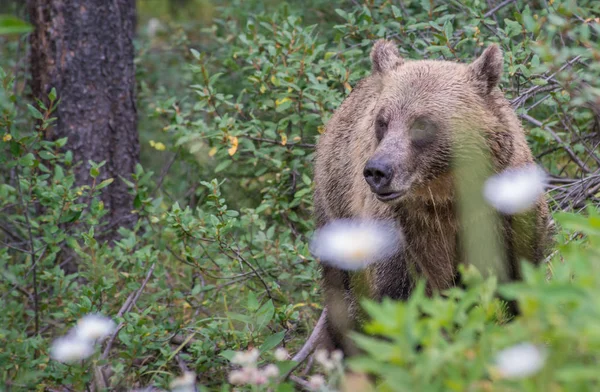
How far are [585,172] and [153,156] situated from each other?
509 centimetres

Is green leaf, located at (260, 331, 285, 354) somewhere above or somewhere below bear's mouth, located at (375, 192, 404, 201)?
below

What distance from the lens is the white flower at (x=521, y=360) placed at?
5.62 feet

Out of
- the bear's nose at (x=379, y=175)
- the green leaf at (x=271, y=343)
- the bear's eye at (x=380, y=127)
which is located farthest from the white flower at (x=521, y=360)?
the bear's eye at (x=380, y=127)

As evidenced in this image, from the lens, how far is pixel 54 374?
13.1 feet

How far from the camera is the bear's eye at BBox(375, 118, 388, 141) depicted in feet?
13.7

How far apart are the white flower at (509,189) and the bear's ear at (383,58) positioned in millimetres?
963

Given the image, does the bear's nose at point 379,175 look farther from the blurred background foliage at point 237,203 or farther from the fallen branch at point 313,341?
the fallen branch at point 313,341

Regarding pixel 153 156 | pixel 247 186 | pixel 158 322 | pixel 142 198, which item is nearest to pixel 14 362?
pixel 158 322

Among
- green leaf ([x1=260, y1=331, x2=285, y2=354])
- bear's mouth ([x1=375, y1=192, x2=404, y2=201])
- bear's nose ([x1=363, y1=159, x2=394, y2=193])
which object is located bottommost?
green leaf ([x1=260, y1=331, x2=285, y2=354])

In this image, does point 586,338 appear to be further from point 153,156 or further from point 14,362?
point 153,156

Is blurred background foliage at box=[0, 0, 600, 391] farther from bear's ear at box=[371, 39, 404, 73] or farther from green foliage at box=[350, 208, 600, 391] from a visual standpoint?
green foliage at box=[350, 208, 600, 391]

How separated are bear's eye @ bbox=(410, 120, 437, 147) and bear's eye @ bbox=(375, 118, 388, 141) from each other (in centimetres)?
16

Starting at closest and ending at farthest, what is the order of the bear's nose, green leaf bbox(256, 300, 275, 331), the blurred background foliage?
1. green leaf bbox(256, 300, 275, 331)
2. the bear's nose
3. the blurred background foliage

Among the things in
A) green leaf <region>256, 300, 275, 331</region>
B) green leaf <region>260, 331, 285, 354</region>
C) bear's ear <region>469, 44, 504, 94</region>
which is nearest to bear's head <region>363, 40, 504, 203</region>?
bear's ear <region>469, 44, 504, 94</region>
